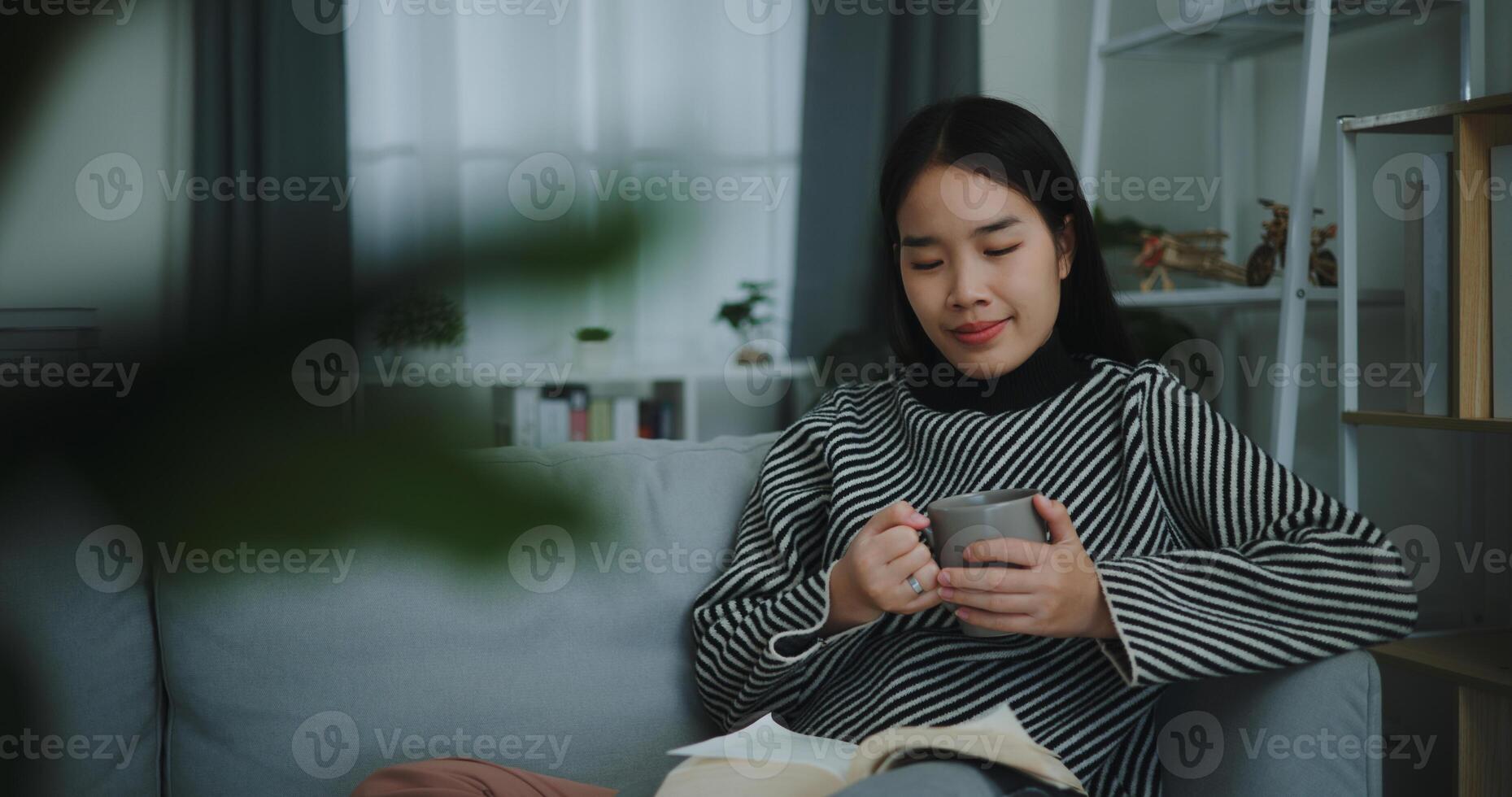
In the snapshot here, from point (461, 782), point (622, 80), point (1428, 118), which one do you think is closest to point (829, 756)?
point (461, 782)

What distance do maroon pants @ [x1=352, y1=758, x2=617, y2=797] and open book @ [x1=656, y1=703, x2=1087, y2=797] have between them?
0.12m

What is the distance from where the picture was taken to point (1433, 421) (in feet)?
4.36

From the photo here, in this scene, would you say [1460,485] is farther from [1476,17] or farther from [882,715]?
[882,715]

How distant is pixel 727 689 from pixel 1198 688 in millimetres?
417

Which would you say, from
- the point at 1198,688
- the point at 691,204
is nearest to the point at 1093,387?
the point at 1198,688

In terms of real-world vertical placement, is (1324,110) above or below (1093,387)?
above

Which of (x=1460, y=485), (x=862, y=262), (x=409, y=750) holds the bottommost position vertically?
(x=409, y=750)

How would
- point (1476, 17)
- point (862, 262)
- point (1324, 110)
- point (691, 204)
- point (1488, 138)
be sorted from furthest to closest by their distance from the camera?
1. point (862, 262)
2. point (1324, 110)
3. point (1476, 17)
4. point (1488, 138)
5. point (691, 204)

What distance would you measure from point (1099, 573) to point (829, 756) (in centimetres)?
25

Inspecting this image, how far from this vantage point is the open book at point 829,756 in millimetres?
730

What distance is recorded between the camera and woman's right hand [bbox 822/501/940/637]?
89cm

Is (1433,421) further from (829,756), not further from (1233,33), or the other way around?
(1233,33)

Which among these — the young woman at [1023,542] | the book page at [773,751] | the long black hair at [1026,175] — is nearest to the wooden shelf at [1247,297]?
the long black hair at [1026,175]

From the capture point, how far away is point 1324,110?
2049 millimetres
